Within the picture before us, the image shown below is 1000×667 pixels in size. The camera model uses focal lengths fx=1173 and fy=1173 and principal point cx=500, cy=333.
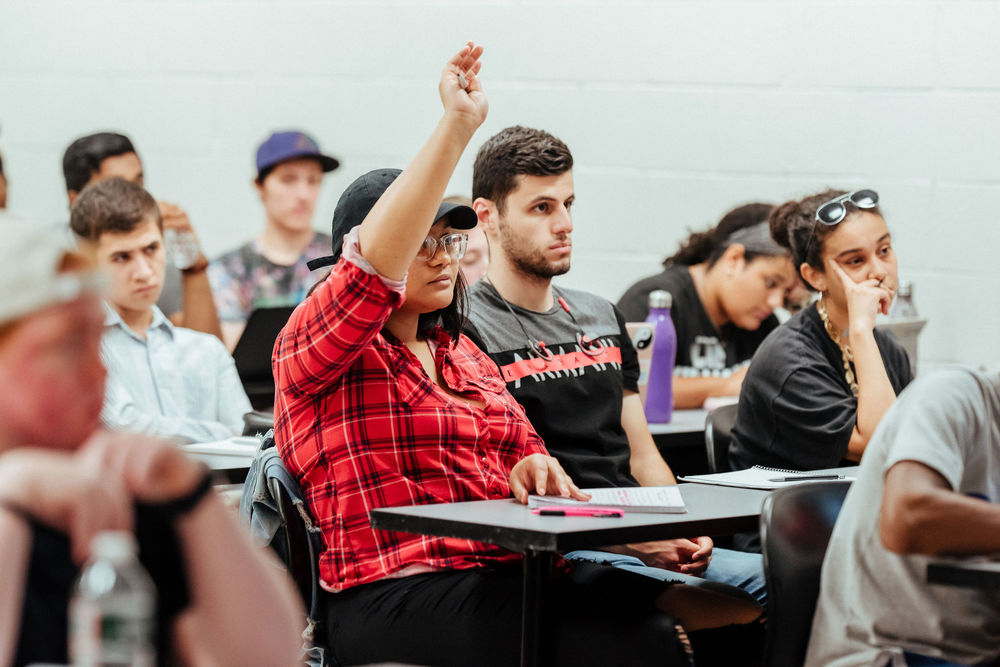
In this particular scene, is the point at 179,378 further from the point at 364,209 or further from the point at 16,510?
the point at 16,510

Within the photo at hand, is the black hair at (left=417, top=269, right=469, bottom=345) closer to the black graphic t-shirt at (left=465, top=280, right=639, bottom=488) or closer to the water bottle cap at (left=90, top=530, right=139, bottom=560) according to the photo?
the black graphic t-shirt at (left=465, top=280, right=639, bottom=488)

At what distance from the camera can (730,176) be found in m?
3.97

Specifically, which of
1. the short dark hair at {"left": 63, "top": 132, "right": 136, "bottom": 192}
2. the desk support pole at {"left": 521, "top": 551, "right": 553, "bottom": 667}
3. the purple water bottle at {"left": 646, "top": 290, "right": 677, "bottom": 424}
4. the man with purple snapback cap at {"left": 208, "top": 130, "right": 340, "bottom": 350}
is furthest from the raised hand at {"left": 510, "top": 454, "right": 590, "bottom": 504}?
the short dark hair at {"left": 63, "top": 132, "right": 136, "bottom": 192}

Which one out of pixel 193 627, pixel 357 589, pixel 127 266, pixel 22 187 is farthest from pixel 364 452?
pixel 22 187

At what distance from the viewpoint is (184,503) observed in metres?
0.74

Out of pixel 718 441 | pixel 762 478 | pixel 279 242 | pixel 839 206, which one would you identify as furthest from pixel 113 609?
pixel 279 242

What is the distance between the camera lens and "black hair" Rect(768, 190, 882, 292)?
261 cm

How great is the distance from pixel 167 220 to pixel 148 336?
112cm

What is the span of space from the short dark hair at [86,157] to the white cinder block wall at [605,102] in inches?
21.5

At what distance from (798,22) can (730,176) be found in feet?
1.78

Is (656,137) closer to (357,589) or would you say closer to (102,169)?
(102,169)

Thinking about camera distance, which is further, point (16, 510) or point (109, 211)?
point (109, 211)

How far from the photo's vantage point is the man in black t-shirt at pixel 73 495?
69 cm

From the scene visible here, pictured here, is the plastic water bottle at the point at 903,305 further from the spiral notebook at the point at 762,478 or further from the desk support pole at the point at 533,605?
the desk support pole at the point at 533,605
